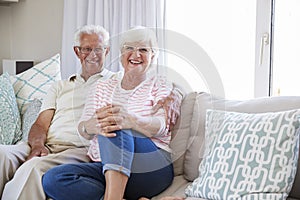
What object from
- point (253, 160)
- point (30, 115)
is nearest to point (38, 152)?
point (30, 115)

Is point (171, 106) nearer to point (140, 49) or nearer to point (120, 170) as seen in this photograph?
point (140, 49)

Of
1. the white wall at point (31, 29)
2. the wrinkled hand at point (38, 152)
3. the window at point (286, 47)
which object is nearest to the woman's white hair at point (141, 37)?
the wrinkled hand at point (38, 152)

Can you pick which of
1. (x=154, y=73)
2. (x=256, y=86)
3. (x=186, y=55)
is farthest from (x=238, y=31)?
(x=154, y=73)

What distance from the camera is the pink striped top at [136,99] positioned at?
77.4 inches

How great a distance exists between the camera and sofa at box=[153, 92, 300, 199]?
189 cm

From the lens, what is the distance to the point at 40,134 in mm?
2314

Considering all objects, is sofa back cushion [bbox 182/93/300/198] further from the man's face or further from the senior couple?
the man's face

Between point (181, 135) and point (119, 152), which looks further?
point (181, 135)

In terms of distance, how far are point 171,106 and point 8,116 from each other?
106 centimetres

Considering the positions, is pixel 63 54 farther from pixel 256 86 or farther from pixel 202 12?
pixel 256 86

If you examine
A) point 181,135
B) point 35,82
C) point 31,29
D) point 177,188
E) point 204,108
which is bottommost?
point 177,188

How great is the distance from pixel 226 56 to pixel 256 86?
0.28m

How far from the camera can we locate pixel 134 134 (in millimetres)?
1869

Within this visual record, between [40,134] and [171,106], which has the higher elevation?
[171,106]
